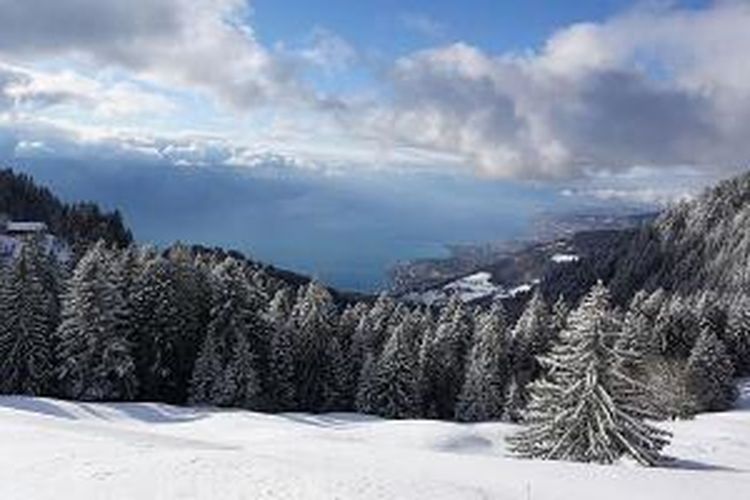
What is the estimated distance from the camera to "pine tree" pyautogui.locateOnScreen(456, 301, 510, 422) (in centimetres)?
8200

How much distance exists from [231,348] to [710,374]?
150ft

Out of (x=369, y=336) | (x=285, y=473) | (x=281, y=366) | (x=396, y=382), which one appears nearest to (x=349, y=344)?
(x=369, y=336)

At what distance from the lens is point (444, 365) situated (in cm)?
8531

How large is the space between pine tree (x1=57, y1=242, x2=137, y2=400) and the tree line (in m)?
0.09

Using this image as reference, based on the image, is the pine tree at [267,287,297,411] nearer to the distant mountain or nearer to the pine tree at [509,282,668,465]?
the pine tree at [509,282,668,465]

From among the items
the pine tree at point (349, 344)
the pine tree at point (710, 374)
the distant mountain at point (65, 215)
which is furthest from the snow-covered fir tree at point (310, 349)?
the distant mountain at point (65, 215)

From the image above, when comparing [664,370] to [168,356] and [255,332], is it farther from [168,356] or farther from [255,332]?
[168,356]

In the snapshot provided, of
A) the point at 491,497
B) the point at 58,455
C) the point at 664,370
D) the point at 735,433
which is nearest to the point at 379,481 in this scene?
the point at 491,497

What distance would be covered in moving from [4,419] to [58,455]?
11.1m

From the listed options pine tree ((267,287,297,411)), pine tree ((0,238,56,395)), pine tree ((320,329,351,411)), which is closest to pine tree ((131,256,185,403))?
pine tree ((0,238,56,395))

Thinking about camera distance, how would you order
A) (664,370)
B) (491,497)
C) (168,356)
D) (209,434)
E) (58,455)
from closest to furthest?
(491,497)
(58,455)
(209,434)
(168,356)
(664,370)

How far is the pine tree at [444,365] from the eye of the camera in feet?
274

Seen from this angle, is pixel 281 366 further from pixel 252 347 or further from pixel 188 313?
pixel 188 313

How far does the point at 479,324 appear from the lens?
91.2 m
